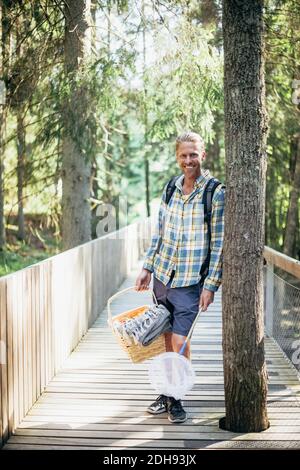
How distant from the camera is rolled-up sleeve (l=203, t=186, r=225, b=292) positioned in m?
4.30

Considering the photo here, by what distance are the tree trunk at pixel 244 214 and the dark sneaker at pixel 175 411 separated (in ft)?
1.19

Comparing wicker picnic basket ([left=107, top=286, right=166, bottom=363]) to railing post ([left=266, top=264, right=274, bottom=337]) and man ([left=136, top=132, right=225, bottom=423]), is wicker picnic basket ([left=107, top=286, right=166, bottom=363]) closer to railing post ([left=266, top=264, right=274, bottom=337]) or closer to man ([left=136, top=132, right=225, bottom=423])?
man ([left=136, top=132, right=225, bottom=423])

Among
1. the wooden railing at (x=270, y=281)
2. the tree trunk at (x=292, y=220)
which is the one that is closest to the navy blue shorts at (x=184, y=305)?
the wooden railing at (x=270, y=281)

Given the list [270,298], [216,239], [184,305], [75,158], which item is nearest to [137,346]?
[184,305]

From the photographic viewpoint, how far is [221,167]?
19.4 m

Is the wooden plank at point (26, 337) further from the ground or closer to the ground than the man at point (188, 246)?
closer to the ground

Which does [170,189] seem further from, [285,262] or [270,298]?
[270,298]

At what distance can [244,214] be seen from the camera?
401cm

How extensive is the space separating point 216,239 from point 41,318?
1737mm

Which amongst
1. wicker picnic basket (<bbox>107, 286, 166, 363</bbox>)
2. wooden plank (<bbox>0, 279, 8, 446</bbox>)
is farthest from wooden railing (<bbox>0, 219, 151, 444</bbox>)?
wicker picnic basket (<bbox>107, 286, 166, 363</bbox>)

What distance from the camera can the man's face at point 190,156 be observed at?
4395mm

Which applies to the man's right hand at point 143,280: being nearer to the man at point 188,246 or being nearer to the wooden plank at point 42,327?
the man at point 188,246
